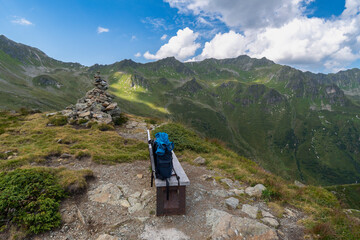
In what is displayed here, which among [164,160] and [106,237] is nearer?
[106,237]

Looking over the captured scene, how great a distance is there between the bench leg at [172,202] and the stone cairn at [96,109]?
1453 cm

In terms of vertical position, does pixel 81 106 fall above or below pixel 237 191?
above

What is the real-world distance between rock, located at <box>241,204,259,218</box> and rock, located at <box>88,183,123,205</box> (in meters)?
5.03

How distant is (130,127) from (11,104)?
490ft

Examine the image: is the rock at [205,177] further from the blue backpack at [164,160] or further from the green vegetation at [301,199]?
the blue backpack at [164,160]

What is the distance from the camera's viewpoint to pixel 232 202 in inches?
284

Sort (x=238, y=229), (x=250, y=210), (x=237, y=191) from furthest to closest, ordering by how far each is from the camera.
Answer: (x=237, y=191)
(x=250, y=210)
(x=238, y=229)

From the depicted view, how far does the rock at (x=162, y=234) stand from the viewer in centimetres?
521

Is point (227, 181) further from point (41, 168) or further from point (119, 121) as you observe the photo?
point (119, 121)

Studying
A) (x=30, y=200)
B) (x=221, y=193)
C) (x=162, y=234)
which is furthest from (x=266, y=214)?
(x=30, y=200)

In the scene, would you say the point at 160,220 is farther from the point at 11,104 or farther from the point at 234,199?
the point at 11,104

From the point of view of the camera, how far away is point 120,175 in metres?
9.07

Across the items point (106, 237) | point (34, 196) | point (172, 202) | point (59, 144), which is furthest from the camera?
point (59, 144)

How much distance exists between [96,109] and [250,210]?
19725 mm
